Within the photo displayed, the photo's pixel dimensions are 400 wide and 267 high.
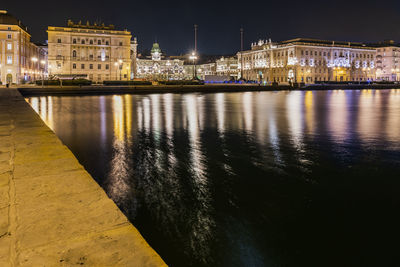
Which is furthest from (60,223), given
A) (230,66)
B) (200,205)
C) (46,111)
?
(230,66)

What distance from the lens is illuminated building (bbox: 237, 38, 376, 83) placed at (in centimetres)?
12619

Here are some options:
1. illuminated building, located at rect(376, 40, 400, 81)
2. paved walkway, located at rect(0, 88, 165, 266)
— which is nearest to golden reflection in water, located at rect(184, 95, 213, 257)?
paved walkway, located at rect(0, 88, 165, 266)

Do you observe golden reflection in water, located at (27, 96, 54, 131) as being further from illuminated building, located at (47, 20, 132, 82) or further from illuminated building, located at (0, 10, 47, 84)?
illuminated building, located at (47, 20, 132, 82)

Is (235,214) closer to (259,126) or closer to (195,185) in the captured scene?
(195,185)

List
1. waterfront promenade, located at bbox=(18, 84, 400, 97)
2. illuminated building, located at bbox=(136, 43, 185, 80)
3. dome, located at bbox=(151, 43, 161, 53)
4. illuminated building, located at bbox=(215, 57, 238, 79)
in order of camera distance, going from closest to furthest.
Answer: waterfront promenade, located at bbox=(18, 84, 400, 97) < illuminated building, located at bbox=(215, 57, 238, 79) < illuminated building, located at bbox=(136, 43, 185, 80) < dome, located at bbox=(151, 43, 161, 53)

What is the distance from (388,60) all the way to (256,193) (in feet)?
553

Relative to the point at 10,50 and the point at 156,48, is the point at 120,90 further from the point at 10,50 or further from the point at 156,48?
the point at 156,48

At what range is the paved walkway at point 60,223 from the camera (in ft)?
9.14

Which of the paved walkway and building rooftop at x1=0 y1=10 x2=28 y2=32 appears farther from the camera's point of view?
building rooftop at x1=0 y1=10 x2=28 y2=32

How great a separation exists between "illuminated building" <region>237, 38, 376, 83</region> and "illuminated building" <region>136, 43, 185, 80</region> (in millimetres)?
55007

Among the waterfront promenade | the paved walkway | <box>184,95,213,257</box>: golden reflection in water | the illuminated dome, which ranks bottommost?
<box>184,95,213,257</box>: golden reflection in water

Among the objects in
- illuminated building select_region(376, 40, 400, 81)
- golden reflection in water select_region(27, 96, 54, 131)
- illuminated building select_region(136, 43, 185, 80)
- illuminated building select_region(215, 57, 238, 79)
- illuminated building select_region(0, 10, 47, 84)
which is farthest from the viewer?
illuminated building select_region(136, 43, 185, 80)

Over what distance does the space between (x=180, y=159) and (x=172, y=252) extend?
16.2ft

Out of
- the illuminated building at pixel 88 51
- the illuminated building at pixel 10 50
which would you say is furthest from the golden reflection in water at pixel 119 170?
the illuminated building at pixel 88 51
